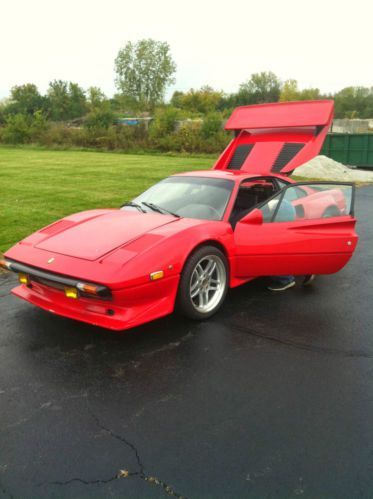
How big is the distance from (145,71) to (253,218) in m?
76.1

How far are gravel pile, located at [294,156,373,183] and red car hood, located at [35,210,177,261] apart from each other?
1540 cm

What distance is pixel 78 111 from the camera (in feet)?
228

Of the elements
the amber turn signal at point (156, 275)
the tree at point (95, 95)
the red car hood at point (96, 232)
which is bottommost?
the amber turn signal at point (156, 275)

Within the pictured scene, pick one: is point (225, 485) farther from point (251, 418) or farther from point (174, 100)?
point (174, 100)

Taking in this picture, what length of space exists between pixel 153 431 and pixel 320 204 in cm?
322

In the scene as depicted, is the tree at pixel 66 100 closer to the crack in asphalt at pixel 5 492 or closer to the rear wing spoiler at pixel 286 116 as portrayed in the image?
the rear wing spoiler at pixel 286 116

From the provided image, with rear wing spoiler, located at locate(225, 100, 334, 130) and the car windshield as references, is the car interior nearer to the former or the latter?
the car windshield

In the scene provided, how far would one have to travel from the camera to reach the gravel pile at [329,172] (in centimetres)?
1841

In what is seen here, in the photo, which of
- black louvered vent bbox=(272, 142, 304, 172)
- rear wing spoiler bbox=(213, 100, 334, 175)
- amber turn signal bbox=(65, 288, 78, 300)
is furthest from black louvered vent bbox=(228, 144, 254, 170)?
amber turn signal bbox=(65, 288, 78, 300)

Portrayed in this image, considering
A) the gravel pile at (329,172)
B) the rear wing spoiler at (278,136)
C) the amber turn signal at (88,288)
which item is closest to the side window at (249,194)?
the rear wing spoiler at (278,136)

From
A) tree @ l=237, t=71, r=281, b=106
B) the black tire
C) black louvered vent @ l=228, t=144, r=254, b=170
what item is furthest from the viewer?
tree @ l=237, t=71, r=281, b=106

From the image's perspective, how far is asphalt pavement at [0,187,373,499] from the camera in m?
2.12

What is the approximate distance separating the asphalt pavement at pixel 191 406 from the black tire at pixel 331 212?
107 centimetres

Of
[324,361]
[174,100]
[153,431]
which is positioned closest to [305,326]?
[324,361]
